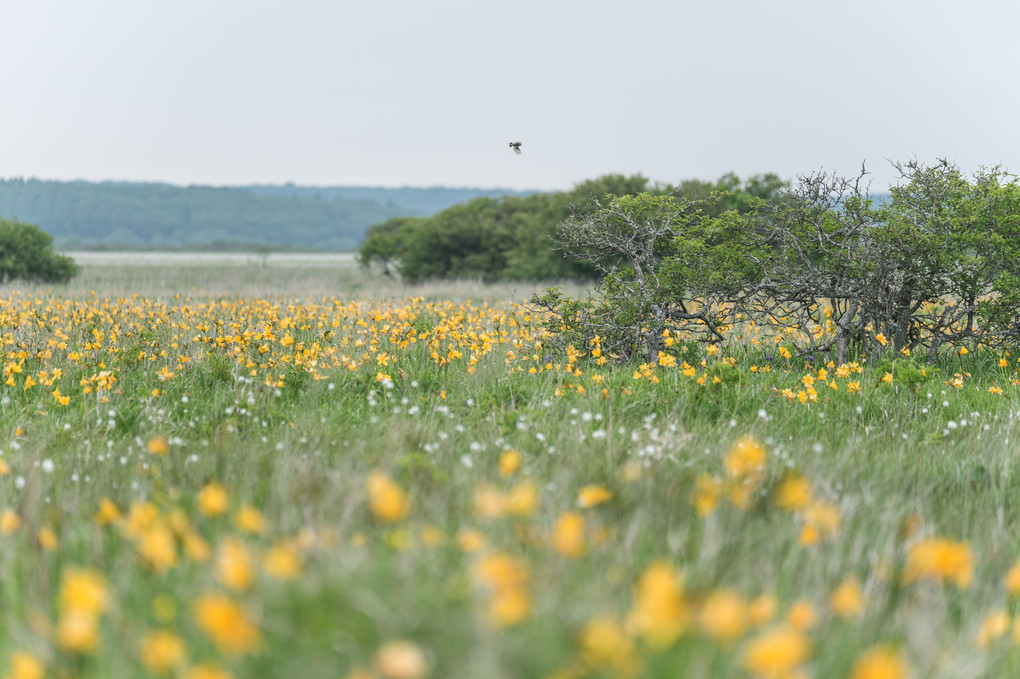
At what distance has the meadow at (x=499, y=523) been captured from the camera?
68.2 inches

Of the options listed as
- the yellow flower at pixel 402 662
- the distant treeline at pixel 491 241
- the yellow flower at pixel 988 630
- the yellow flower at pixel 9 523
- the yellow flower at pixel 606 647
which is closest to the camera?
the yellow flower at pixel 402 662

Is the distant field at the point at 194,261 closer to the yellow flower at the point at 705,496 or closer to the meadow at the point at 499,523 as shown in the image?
the meadow at the point at 499,523

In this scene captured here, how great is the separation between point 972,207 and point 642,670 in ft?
23.9

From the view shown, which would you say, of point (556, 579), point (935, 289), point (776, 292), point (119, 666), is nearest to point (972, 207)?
point (935, 289)

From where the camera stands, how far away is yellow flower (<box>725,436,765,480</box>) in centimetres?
259

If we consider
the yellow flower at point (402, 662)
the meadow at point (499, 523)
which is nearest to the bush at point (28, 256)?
the meadow at point (499, 523)

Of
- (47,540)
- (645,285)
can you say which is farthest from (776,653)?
(645,285)

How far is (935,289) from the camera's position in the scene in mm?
7535

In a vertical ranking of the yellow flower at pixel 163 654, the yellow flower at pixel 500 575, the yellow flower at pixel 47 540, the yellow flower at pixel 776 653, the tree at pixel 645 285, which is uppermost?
the tree at pixel 645 285

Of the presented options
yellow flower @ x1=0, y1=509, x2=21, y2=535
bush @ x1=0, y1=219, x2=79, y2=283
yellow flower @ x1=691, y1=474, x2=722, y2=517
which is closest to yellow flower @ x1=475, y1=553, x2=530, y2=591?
yellow flower @ x1=691, y1=474, x2=722, y2=517

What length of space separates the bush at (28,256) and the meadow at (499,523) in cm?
1931

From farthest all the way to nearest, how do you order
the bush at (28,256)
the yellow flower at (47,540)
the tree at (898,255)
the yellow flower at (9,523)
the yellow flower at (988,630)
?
the bush at (28,256) < the tree at (898,255) < the yellow flower at (9,523) < the yellow flower at (47,540) < the yellow flower at (988,630)

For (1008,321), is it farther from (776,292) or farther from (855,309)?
(776,292)

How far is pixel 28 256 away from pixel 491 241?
14.7 meters
